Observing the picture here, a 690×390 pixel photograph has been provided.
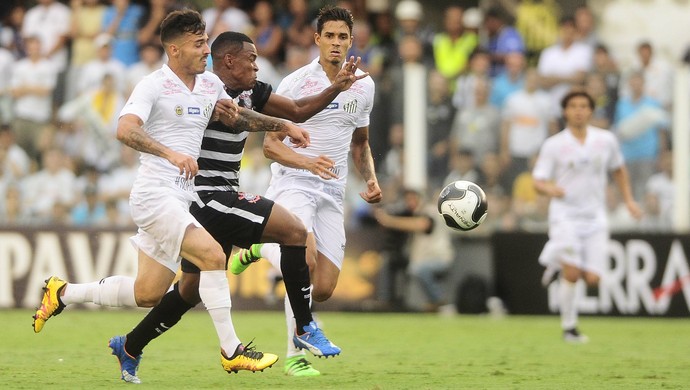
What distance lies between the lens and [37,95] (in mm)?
18359

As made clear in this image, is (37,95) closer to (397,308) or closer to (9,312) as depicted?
(9,312)

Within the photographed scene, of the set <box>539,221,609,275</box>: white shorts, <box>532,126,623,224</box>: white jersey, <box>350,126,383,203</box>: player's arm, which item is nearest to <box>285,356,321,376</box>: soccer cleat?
<box>350,126,383,203</box>: player's arm

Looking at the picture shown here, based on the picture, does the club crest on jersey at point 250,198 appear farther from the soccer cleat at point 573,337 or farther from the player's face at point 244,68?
the soccer cleat at point 573,337

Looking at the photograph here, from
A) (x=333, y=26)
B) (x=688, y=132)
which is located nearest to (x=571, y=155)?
(x=688, y=132)

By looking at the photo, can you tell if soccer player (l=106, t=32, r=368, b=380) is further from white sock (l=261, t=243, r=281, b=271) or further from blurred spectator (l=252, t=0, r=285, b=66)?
blurred spectator (l=252, t=0, r=285, b=66)

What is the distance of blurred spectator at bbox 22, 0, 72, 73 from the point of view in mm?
19188

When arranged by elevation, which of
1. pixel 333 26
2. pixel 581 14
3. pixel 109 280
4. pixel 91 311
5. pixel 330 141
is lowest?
pixel 91 311

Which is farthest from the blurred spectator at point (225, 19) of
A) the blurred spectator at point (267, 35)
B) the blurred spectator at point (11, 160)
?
the blurred spectator at point (11, 160)

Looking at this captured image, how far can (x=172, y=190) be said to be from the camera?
857 cm

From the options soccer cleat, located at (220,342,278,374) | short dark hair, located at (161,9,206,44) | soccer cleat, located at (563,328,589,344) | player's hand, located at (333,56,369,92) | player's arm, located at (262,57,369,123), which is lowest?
soccer cleat, located at (563,328,589,344)

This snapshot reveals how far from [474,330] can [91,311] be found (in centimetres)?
562

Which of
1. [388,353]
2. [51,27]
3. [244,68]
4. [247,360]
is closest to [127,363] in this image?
[247,360]

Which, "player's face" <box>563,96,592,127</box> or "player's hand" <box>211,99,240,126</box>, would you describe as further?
"player's face" <box>563,96,592,127</box>

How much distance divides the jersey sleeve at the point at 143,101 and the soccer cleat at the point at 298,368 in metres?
2.24
